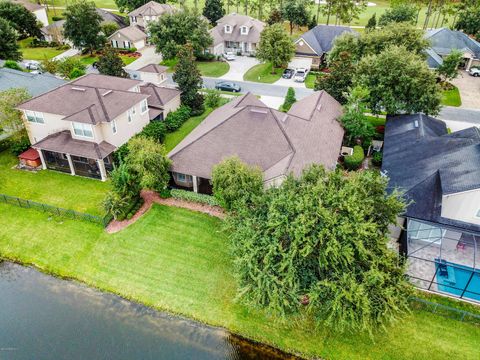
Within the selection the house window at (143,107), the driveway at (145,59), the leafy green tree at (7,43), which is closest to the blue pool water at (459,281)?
the house window at (143,107)

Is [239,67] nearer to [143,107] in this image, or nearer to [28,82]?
[143,107]

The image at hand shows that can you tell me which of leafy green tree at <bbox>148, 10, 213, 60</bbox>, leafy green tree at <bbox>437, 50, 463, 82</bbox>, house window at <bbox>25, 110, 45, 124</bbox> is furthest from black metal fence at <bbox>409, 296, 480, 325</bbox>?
leafy green tree at <bbox>148, 10, 213, 60</bbox>

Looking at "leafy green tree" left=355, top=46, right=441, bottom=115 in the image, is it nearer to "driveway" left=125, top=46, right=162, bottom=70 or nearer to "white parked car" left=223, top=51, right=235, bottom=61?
"white parked car" left=223, top=51, right=235, bottom=61

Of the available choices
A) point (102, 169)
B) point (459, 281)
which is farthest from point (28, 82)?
point (459, 281)

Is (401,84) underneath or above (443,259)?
above

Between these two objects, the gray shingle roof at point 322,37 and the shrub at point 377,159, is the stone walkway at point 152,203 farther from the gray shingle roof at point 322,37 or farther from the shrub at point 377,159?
the gray shingle roof at point 322,37
